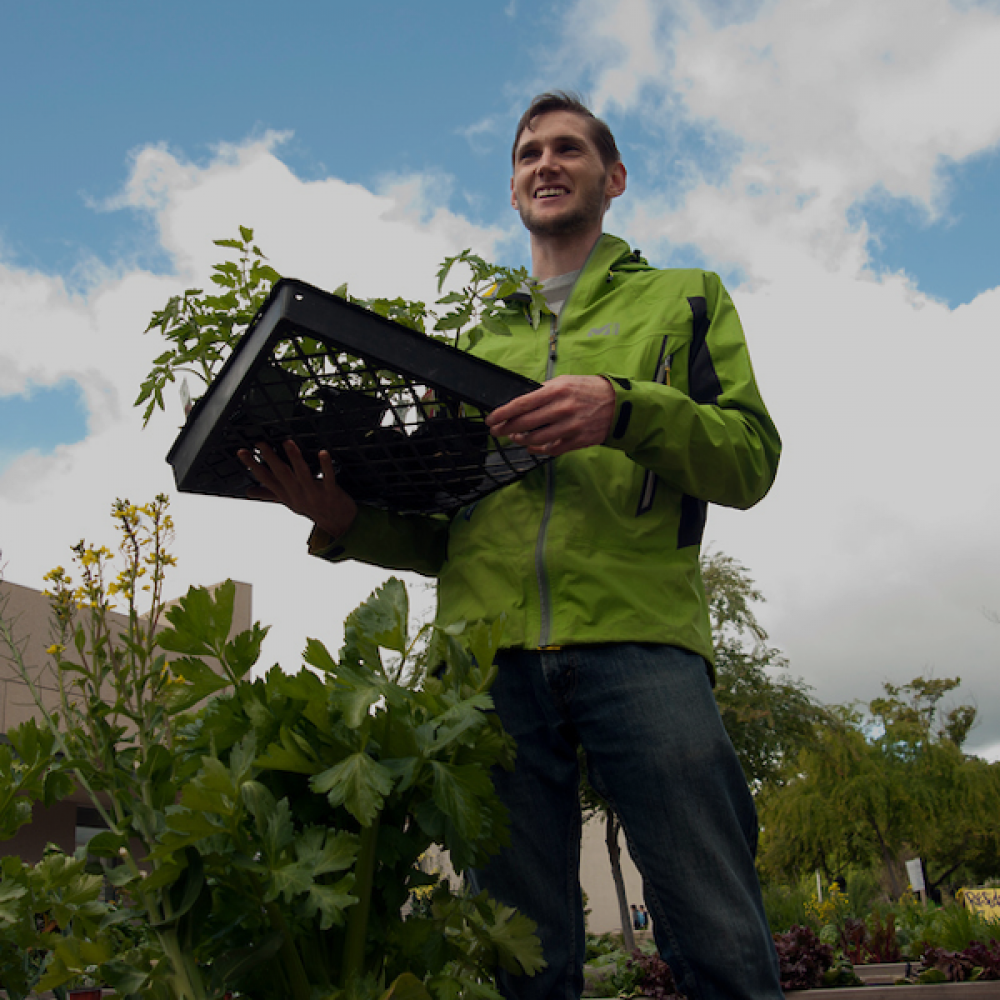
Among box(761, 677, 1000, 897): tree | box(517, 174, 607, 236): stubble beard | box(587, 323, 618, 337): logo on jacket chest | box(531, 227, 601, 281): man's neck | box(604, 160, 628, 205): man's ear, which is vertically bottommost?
box(761, 677, 1000, 897): tree

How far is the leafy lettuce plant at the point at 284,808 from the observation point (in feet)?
2.66

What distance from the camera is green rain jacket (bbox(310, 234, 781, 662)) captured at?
1463 mm

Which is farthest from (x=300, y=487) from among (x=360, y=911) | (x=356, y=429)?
(x=360, y=911)

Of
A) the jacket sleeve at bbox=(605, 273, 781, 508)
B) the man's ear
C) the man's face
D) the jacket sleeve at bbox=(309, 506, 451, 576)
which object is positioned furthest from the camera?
the man's ear

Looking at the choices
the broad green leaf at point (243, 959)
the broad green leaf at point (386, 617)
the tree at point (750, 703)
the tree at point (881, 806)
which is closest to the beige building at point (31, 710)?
the tree at point (750, 703)

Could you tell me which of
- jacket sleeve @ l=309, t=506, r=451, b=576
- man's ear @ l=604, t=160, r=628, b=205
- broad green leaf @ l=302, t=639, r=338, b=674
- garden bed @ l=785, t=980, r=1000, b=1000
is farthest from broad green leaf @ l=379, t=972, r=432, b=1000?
garden bed @ l=785, t=980, r=1000, b=1000

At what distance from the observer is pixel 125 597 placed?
51.0 inches

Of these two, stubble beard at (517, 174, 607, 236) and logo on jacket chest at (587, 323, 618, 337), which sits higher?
stubble beard at (517, 174, 607, 236)

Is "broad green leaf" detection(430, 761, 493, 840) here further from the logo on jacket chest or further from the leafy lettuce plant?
the logo on jacket chest

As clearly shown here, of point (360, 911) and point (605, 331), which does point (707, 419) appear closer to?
point (605, 331)

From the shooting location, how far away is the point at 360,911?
2.88 ft

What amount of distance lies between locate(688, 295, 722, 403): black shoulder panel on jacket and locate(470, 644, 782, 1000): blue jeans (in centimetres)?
50

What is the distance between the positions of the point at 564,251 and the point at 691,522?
696 millimetres

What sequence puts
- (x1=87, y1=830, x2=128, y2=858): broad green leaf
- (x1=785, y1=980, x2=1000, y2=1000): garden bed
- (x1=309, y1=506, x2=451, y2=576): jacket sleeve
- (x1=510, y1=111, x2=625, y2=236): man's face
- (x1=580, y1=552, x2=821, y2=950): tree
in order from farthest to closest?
(x1=580, y1=552, x2=821, y2=950): tree, (x1=785, y1=980, x2=1000, y2=1000): garden bed, (x1=510, y1=111, x2=625, y2=236): man's face, (x1=309, y1=506, x2=451, y2=576): jacket sleeve, (x1=87, y1=830, x2=128, y2=858): broad green leaf
